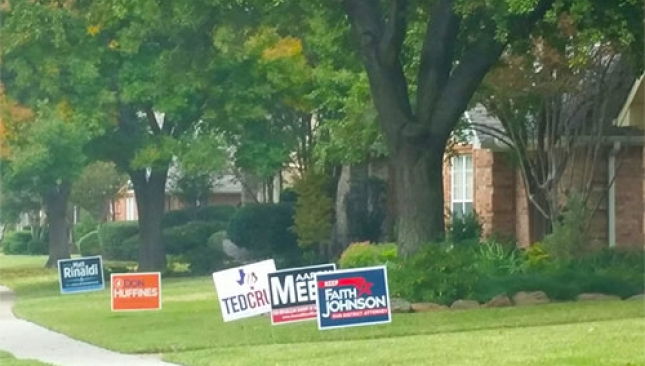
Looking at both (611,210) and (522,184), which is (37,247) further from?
(611,210)

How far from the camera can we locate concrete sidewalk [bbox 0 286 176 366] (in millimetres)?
17500

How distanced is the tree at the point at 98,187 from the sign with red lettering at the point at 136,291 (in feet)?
104

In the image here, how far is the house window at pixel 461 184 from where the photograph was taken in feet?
118

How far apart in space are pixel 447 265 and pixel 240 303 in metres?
4.27

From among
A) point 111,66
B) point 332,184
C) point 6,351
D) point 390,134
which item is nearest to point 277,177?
point 332,184

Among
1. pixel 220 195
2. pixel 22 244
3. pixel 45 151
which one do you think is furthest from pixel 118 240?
pixel 22 244

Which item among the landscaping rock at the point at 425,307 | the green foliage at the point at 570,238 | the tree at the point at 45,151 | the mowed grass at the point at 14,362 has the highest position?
the tree at the point at 45,151

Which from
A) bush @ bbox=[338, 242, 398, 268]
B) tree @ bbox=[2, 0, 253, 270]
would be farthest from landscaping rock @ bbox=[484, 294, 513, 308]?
tree @ bbox=[2, 0, 253, 270]

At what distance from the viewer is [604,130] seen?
93.3ft

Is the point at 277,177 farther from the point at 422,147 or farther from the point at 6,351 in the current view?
Answer: the point at 6,351

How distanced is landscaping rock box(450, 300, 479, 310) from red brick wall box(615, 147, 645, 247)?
9.10 metres

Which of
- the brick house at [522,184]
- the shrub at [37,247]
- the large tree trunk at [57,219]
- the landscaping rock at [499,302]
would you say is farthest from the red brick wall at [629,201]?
the shrub at [37,247]

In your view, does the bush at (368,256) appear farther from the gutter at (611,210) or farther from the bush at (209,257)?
the bush at (209,257)

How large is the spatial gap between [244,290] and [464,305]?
415 centimetres
